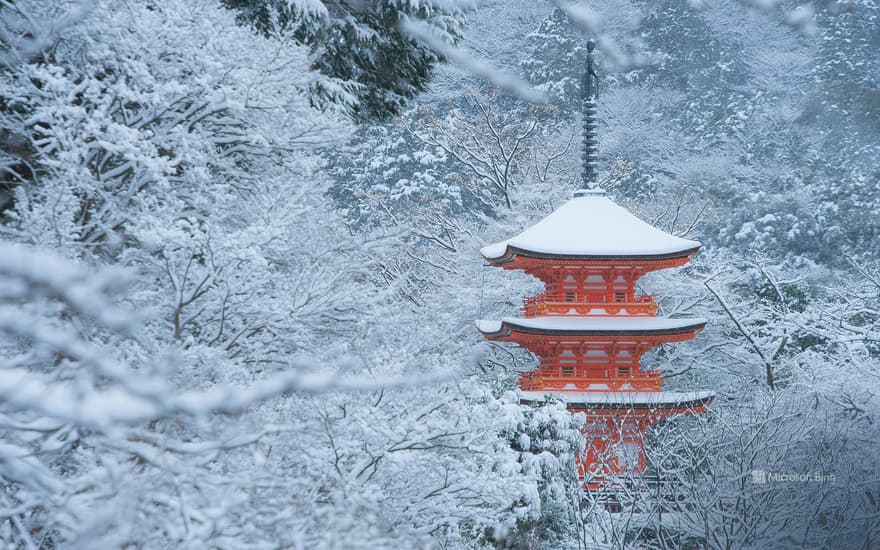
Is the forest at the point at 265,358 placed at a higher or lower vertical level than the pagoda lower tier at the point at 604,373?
higher

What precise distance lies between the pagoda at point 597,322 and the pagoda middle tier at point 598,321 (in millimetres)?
15

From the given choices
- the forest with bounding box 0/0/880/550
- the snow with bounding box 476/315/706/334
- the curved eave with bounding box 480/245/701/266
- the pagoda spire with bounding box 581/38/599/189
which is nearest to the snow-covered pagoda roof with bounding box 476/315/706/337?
the snow with bounding box 476/315/706/334

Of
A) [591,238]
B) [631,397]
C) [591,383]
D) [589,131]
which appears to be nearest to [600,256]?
[591,238]

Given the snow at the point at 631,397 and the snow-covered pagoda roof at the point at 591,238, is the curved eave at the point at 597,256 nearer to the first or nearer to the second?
the snow-covered pagoda roof at the point at 591,238

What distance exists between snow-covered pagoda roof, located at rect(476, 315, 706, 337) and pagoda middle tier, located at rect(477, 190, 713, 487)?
15 mm

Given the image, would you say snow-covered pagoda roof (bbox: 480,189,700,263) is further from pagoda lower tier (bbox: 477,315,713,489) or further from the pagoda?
pagoda lower tier (bbox: 477,315,713,489)

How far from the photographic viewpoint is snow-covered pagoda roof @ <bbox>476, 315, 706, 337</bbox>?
45.5 ft

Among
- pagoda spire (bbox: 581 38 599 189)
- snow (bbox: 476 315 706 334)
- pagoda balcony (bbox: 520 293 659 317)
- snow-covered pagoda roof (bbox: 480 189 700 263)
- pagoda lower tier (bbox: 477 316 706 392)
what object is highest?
pagoda spire (bbox: 581 38 599 189)

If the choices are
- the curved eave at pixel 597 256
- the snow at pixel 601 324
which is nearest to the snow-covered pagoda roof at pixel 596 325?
the snow at pixel 601 324

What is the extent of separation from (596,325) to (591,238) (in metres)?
1.32

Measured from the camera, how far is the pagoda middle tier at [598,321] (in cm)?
1384

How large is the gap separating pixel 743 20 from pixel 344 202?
19.9m

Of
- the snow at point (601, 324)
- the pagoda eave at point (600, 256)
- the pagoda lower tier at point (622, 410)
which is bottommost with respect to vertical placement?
the pagoda lower tier at point (622, 410)

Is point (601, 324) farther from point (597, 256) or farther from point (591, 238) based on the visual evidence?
point (591, 238)
